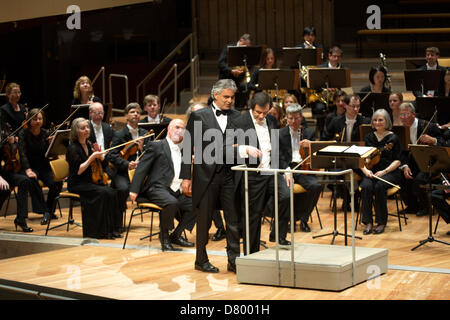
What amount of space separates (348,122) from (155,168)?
222 cm

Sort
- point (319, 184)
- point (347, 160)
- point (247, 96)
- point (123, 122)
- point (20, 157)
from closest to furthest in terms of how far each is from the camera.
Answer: point (347, 160)
point (319, 184)
point (20, 157)
point (247, 96)
point (123, 122)

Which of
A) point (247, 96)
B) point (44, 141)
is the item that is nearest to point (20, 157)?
point (44, 141)

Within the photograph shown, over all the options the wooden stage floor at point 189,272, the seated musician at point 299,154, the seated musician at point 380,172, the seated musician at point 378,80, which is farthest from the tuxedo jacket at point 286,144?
the seated musician at point 378,80

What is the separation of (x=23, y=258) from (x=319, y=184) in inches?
106

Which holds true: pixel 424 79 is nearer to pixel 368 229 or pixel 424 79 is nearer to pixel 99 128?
pixel 368 229

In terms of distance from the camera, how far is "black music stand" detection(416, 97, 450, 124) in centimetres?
736

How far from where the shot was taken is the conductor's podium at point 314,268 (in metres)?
4.81

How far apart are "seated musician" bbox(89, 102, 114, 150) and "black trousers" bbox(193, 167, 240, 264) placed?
2.41 metres

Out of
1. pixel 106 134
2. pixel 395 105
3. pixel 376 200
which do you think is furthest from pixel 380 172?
pixel 106 134

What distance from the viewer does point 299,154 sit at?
23.7 ft

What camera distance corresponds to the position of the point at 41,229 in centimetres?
740

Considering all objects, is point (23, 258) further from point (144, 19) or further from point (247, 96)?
point (144, 19)

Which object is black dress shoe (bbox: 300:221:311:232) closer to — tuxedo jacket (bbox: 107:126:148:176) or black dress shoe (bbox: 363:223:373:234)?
black dress shoe (bbox: 363:223:373:234)

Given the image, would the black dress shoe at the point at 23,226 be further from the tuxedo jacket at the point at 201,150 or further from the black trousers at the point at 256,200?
the black trousers at the point at 256,200
